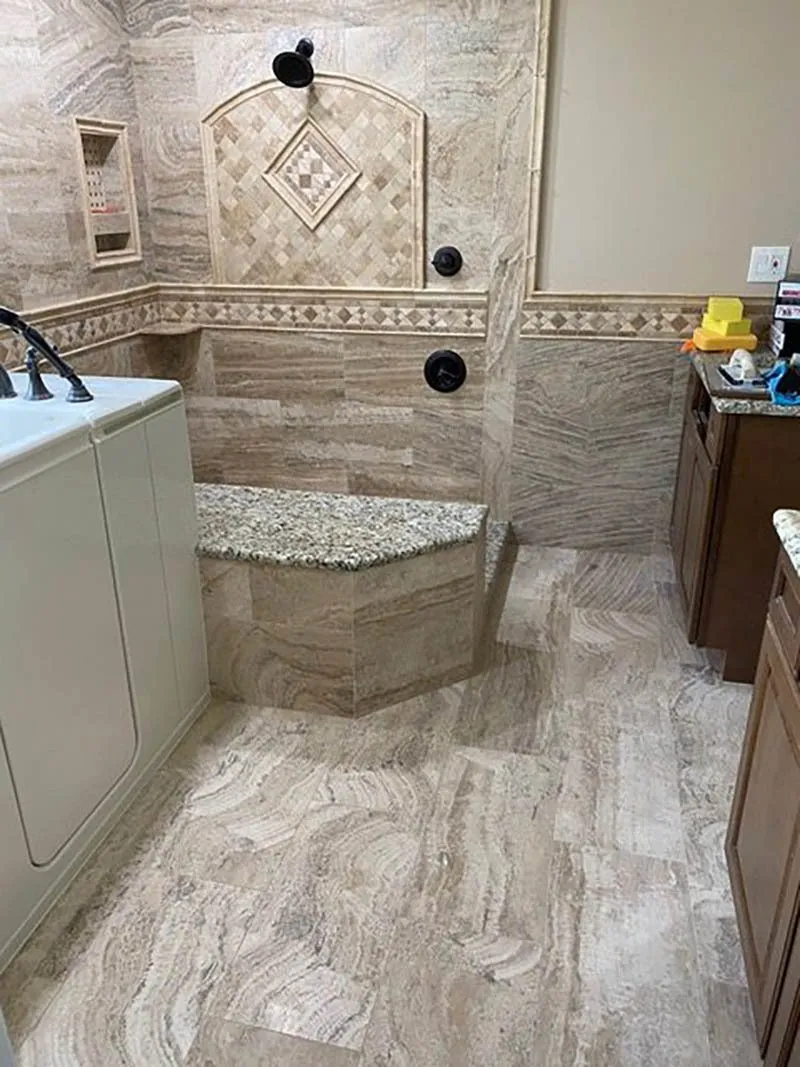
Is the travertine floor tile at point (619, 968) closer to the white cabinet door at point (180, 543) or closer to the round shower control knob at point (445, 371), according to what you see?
the white cabinet door at point (180, 543)

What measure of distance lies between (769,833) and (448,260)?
2.43 meters

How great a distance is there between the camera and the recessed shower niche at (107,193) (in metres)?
2.95

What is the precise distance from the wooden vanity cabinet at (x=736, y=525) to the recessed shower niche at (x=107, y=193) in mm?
2280

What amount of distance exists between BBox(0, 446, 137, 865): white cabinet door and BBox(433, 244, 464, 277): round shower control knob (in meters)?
1.85

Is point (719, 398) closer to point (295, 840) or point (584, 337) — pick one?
point (584, 337)

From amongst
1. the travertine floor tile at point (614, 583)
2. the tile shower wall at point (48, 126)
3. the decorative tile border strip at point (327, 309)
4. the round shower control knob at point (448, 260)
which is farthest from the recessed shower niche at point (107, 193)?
the travertine floor tile at point (614, 583)

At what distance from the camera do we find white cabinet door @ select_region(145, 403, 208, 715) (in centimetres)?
210

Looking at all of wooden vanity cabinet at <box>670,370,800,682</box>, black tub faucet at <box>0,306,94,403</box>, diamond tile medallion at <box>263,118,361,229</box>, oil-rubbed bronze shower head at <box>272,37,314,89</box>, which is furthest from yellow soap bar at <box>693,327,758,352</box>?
black tub faucet at <box>0,306,94,403</box>

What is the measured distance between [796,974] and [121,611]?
1.55 meters

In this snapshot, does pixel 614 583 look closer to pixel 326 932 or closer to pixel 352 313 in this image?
pixel 352 313

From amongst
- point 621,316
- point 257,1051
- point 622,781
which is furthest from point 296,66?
point 257,1051

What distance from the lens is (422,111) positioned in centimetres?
302

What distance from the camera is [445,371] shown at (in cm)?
333

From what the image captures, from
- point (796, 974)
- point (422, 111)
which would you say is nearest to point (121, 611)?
point (796, 974)
